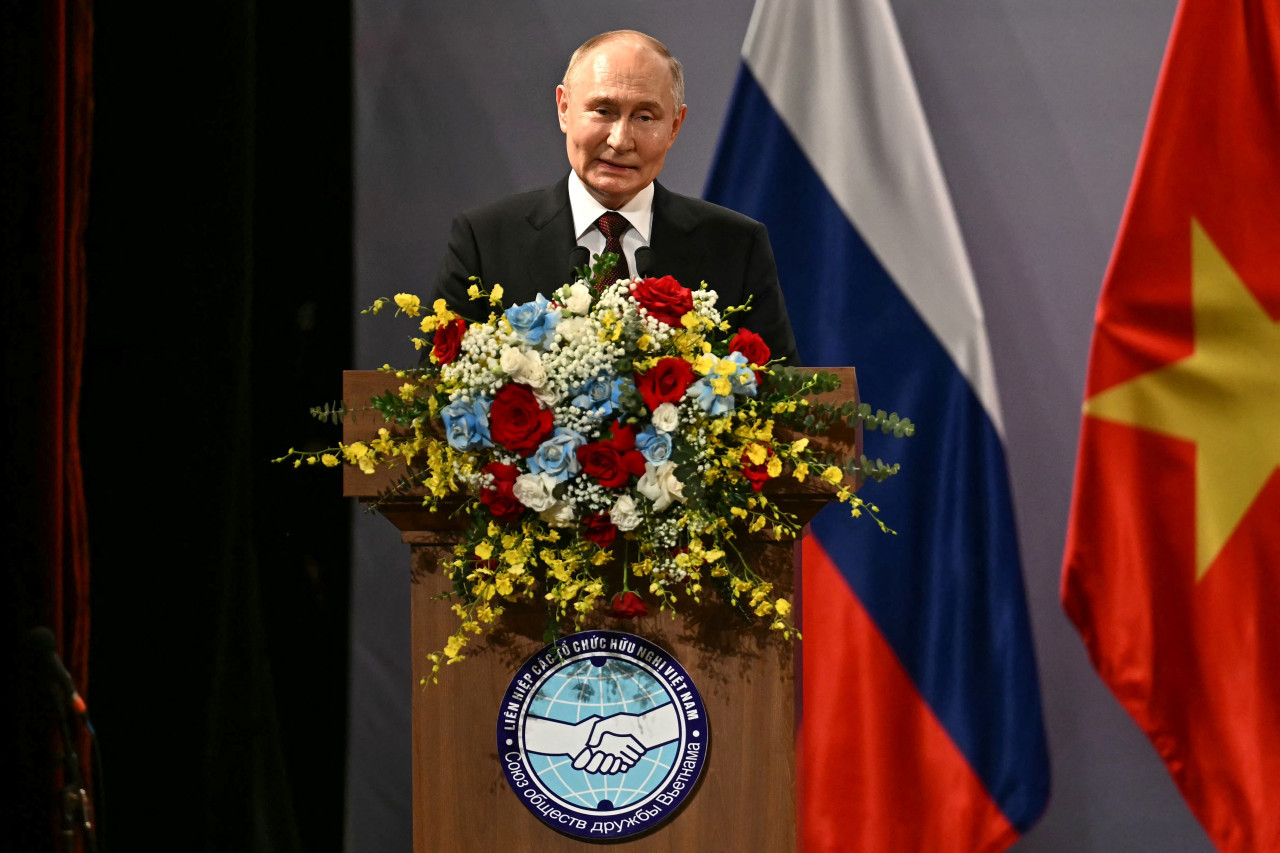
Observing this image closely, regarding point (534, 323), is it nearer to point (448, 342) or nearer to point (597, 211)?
point (448, 342)

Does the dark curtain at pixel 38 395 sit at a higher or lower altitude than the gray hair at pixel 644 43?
lower

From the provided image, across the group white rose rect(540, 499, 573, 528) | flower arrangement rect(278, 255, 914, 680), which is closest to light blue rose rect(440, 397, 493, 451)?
flower arrangement rect(278, 255, 914, 680)

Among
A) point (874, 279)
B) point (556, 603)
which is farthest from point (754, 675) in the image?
point (874, 279)

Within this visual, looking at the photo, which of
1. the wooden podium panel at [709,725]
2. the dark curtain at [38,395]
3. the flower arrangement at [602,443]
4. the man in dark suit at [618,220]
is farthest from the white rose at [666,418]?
the dark curtain at [38,395]

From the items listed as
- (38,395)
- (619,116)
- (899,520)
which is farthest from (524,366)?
(899,520)

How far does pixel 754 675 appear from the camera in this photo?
1723mm

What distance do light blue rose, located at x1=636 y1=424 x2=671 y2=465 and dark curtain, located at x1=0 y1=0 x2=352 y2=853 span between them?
97cm

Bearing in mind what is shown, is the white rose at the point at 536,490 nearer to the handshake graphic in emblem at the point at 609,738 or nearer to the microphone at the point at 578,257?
the handshake graphic in emblem at the point at 609,738

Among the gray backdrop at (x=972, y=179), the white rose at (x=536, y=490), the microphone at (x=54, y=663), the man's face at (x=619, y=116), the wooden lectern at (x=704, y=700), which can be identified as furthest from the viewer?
the gray backdrop at (x=972, y=179)

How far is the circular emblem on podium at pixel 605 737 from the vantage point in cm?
169

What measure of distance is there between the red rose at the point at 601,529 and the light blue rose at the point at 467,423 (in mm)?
159

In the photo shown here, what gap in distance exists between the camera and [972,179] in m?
3.24

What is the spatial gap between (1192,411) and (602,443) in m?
1.93

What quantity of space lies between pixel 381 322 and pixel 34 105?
4.16 feet
